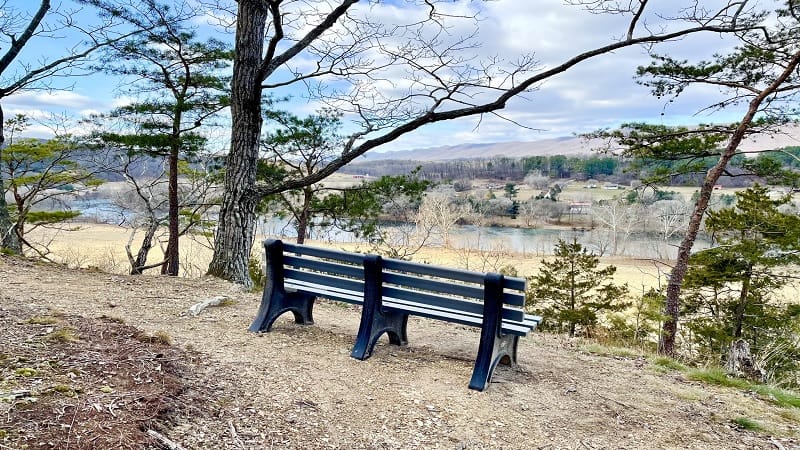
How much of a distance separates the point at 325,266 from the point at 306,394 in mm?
1141

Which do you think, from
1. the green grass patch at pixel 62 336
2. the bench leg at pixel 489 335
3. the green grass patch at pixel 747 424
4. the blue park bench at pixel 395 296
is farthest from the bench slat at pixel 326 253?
the green grass patch at pixel 747 424

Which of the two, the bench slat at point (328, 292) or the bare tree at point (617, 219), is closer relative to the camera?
the bench slat at point (328, 292)

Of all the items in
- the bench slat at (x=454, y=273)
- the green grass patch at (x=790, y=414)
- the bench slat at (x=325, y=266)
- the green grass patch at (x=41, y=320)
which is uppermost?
the bench slat at (x=454, y=273)

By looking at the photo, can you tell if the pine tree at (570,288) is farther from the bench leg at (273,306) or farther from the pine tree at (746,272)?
the bench leg at (273,306)

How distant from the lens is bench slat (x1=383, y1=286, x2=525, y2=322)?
350cm

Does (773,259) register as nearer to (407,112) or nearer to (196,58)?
(407,112)

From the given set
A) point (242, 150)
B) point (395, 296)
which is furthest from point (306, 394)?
point (242, 150)

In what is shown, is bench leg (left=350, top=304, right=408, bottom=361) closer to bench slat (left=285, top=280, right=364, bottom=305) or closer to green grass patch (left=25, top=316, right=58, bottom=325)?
bench slat (left=285, top=280, right=364, bottom=305)

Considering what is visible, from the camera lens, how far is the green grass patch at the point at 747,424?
3270 millimetres

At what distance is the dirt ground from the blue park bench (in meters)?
0.18

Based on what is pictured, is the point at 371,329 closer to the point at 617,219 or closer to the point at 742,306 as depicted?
the point at 742,306

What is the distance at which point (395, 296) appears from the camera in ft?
12.5

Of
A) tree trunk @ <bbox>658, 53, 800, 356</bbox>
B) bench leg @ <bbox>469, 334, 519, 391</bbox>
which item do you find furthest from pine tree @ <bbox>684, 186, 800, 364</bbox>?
bench leg @ <bbox>469, 334, 519, 391</bbox>

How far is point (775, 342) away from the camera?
912cm
